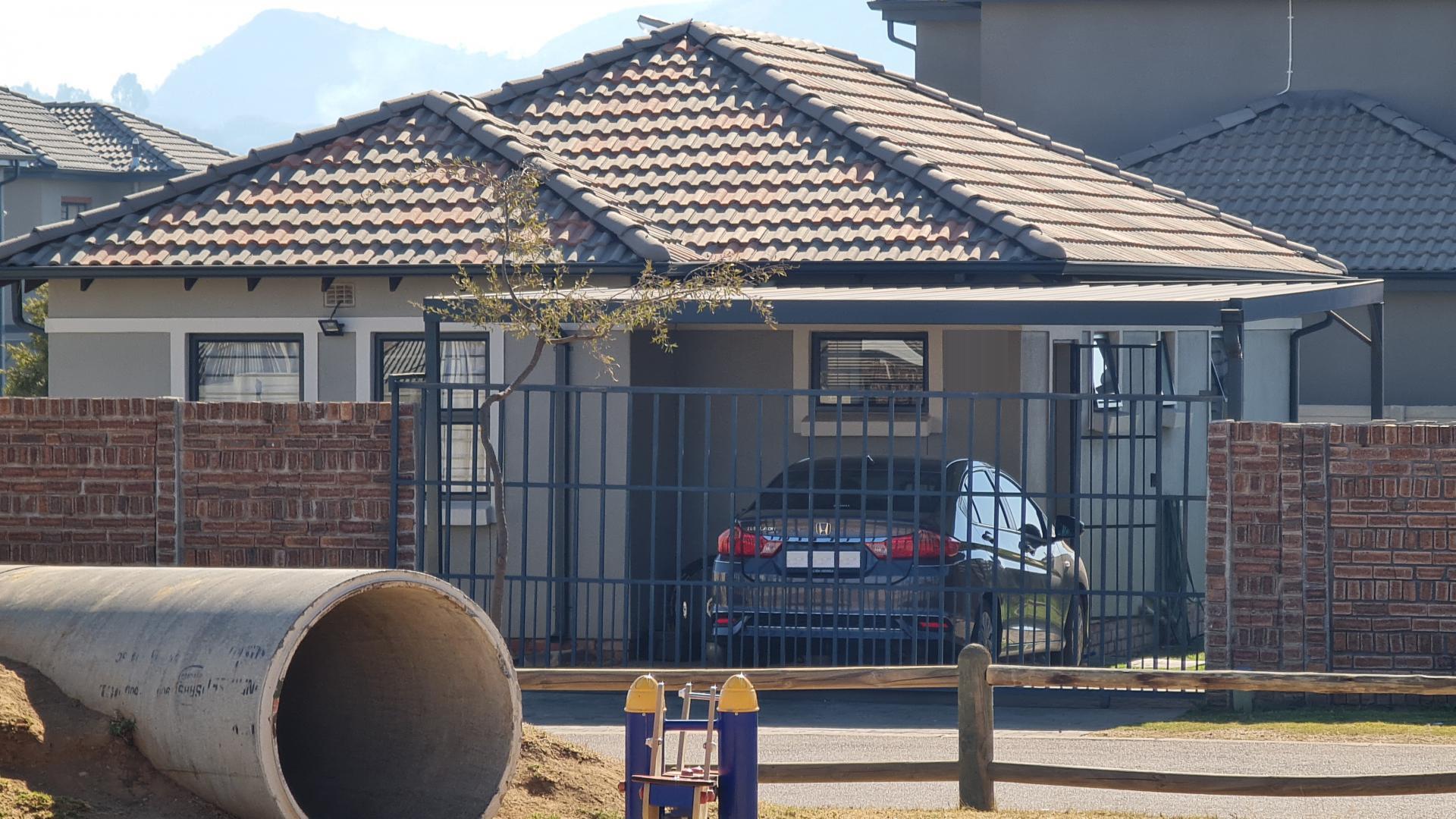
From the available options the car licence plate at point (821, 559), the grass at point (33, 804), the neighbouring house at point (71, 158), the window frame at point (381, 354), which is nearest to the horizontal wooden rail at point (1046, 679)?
the grass at point (33, 804)

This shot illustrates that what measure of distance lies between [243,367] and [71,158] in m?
33.9

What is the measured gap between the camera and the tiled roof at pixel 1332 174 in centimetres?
2336

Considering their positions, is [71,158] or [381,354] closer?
[381,354]

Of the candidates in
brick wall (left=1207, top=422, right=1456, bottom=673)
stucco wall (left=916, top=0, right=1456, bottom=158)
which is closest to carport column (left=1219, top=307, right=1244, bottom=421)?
brick wall (left=1207, top=422, right=1456, bottom=673)

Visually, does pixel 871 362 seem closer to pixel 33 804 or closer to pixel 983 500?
pixel 983 500

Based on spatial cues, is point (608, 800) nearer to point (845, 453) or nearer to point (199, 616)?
point (199, 616)

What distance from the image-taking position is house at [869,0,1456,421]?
23.8 meters

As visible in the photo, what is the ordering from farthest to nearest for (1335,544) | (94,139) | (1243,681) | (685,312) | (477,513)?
(94,139)
(477,513)
(685,312)
(1335,544)
(1243,681)

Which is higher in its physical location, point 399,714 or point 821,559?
point 821,559

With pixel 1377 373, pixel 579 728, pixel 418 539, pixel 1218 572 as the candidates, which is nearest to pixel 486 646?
pixel 579 728

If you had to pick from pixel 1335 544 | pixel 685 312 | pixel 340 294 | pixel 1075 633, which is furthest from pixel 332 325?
pixel 1335 544

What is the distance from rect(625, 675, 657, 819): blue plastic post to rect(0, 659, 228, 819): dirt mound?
159 centimetres

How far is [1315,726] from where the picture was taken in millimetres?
10742

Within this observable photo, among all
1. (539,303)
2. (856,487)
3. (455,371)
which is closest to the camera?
(539,303)
